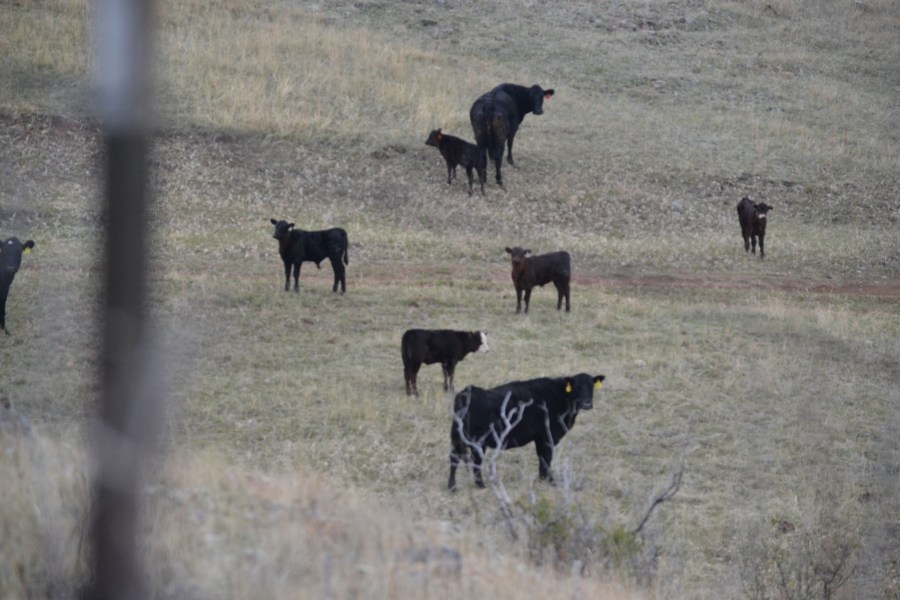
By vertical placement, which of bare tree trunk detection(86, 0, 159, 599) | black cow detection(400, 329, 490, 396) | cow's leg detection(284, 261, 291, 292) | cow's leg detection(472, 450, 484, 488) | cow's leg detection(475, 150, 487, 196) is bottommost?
cow's leg detection(472, 450, 484, 488)

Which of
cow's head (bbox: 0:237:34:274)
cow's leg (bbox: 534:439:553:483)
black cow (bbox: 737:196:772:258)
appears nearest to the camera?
cow's leg (bbox: 534:439:553:483)

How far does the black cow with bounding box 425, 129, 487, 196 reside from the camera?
24094mm

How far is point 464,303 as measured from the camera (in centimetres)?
1703

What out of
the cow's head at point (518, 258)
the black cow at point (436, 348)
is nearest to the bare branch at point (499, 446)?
the black cow at point (436, 348)

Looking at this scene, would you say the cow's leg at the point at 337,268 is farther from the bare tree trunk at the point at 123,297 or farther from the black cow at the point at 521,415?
the bare tree trunk at the point at 123,297

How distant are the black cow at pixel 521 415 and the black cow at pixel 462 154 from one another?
13.6m

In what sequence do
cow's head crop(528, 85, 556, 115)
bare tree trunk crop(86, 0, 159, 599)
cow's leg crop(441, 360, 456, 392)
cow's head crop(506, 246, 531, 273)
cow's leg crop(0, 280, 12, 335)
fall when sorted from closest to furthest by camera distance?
1. bare tree trunk crop(86, 0, 159, 599)
2. cow's leg crop(441, 360, 456, 392)
3. cow's leg crop(0, 280, 12, 335)
4. cow's head crop(506, 246, 531, 273)
5. cow's head crop(528, 85, 556, 115)

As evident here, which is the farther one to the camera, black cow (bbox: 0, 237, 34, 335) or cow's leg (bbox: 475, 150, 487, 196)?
cow's leg (bbox: 475, 150, 487, 196)

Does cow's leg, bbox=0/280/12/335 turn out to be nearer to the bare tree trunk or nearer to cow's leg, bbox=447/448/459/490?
cow's leg, bbox=447/448/459/490

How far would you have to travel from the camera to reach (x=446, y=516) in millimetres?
9492

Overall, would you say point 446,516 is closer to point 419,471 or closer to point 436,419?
point 419,471

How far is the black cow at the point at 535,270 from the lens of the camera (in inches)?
647

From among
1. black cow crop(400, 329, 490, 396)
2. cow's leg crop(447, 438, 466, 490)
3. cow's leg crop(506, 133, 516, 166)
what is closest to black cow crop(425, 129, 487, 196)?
cow's leg crop(506, 133, 516, 166)

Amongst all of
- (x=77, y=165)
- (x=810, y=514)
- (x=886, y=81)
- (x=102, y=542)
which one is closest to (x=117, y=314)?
(x=102, y=542)
